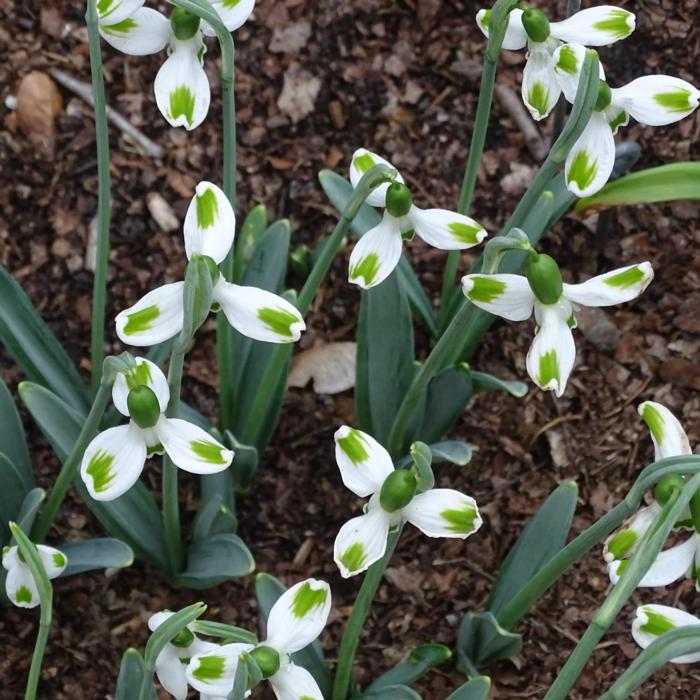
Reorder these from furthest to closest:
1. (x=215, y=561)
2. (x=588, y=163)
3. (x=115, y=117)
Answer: (x=115, y=117), (x=215, y=561), (x=588, y=163)

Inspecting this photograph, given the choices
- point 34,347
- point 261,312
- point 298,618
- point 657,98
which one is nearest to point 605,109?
point 657,98

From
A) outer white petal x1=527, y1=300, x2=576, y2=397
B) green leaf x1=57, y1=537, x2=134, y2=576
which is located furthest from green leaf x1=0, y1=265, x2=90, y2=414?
outer white petal x1=527, y1=300, x2=576, y2=397

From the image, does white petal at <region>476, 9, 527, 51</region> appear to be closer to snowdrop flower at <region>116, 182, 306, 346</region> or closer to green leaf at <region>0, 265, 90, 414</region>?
snowdrop flower at <region>116, 182, 306, 346</region>

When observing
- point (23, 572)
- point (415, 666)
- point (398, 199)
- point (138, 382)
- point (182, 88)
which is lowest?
point (415, 666)

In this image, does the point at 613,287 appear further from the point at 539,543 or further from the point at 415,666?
the point at 415,666

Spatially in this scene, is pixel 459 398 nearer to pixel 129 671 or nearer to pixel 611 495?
pixel 611 495

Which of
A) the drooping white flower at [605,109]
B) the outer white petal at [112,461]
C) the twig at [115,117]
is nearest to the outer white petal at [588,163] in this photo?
the drooping white flower at [605,109]

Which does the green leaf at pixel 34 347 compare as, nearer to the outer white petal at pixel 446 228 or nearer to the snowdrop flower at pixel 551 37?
the outer white petal at pixel 446 228

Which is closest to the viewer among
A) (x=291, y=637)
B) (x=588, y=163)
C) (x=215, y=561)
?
(x=291, y=637)
